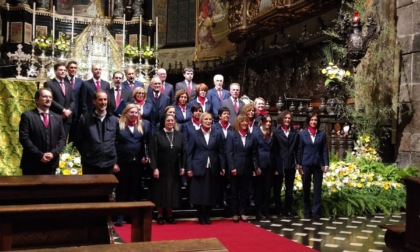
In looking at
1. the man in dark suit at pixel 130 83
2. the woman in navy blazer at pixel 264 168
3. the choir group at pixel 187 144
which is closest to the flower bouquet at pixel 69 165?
the choir group at pixel 187 144

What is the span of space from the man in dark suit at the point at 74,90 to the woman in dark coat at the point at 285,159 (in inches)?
123

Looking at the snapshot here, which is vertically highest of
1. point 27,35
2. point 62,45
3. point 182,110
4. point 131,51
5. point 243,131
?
point 27,35

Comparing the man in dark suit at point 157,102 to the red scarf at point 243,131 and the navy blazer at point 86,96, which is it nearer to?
the navy blazer at point 86,96

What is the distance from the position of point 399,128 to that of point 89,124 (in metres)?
6.84

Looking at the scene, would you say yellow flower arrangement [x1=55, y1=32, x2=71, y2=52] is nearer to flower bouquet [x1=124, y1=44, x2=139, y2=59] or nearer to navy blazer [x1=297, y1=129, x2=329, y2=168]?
flower bouquet [x1=124, y1=44, x2=139, y2=59]

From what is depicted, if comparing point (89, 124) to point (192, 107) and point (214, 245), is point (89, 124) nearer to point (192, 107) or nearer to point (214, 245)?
point (192, 107)

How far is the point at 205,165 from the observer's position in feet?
25.1

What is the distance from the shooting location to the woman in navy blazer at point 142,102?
25.8ft

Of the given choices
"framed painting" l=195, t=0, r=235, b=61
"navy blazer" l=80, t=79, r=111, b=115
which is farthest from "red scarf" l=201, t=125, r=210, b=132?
"framed painting" l=195, t=0, r=235, b=61

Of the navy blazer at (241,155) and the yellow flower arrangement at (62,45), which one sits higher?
the yellow flower arrangement at (62,45)

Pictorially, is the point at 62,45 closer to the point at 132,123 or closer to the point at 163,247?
the point at 132,123

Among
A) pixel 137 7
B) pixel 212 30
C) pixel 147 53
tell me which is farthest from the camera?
pixel 212 30

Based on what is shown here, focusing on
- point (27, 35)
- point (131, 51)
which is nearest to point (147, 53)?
point (131, 51)

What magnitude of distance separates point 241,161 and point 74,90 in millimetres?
2817
